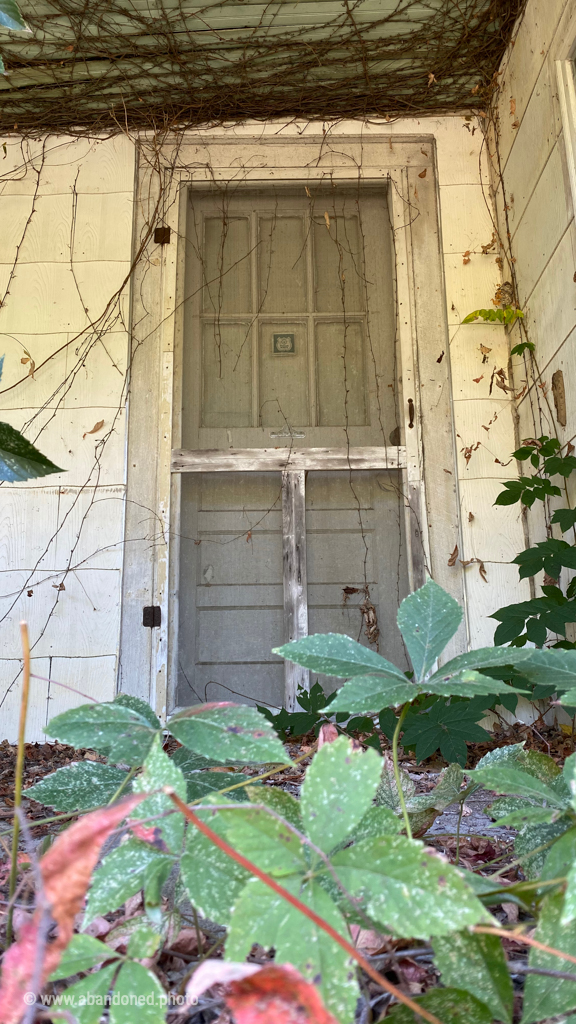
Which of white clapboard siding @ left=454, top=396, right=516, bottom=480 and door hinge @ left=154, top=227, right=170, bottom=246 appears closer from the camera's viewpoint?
white clapboard siding @ left=454, top=396, right=516, bottom=480

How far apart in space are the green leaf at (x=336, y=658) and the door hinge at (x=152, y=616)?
8.88 ft

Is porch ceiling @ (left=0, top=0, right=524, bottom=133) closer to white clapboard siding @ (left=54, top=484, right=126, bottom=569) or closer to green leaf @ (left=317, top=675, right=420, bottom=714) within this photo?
white clapboard siding @ (left=54, top=484, right=126, bottom=569)

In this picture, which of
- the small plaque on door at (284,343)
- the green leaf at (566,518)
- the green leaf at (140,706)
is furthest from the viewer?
the small plaque on door at (284,343)

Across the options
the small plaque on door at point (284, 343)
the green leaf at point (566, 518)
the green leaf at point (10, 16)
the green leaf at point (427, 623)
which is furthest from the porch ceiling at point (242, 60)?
the green leaf at point (427, 623)

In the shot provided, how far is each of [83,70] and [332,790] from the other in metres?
4.04

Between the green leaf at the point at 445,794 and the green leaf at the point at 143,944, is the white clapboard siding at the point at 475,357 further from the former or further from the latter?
the green leaf at the point at 143,944

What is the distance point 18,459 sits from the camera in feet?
2.05

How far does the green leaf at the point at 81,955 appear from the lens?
0.36 m

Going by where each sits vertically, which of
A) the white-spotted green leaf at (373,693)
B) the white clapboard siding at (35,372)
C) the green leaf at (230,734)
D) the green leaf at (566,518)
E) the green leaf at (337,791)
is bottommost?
the green leaf at (337,791)

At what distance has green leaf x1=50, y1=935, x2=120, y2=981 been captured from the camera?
0.36 m

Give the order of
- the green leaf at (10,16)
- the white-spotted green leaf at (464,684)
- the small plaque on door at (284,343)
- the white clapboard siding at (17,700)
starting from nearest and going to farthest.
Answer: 1. the white-spotted green leaf at (464,684)
2. the green leaf at (10,16)
3. the white clapboard siding at (17,700)
4. the small plaque on door at (284,343)

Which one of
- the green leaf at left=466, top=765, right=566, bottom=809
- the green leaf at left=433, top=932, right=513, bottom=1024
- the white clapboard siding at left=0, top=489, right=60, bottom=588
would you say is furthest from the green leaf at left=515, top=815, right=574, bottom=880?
the white clapboard siding at left=0, top=489, right=60, bottom=588

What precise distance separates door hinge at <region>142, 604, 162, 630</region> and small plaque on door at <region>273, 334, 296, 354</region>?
58.2 inches

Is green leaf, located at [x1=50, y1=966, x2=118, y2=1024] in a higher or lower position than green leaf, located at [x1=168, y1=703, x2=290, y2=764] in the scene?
lower
